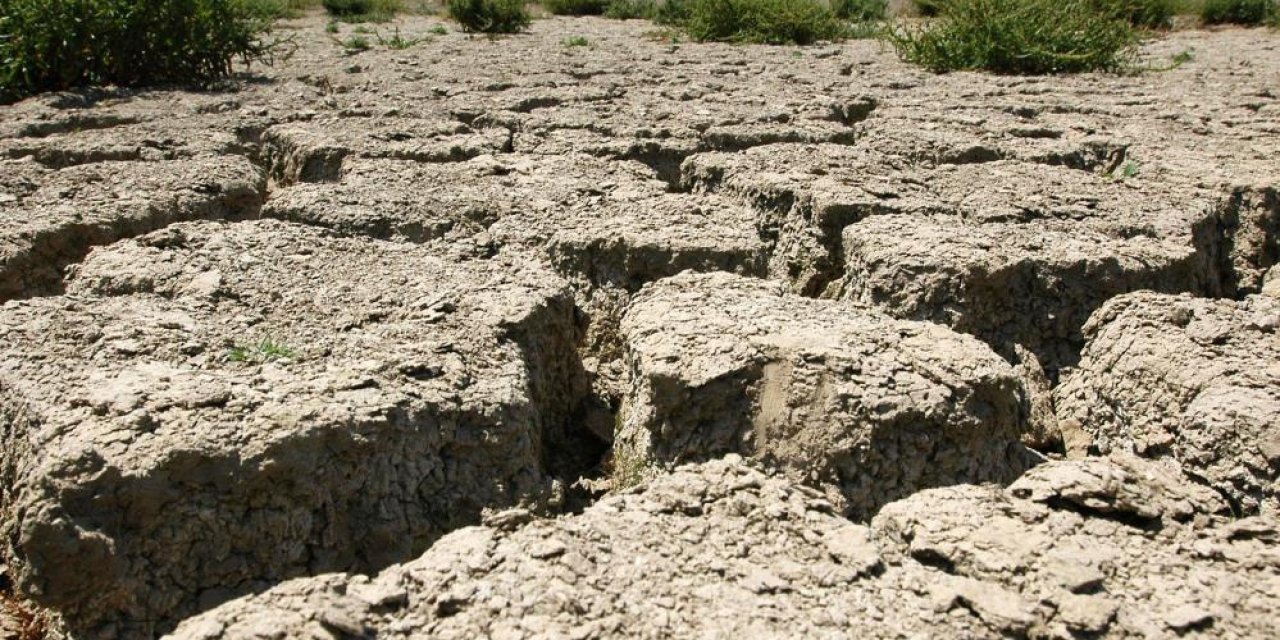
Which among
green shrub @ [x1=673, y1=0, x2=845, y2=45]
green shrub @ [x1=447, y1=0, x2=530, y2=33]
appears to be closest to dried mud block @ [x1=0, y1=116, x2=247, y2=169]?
green shrub @ [x1=673, y1=0, x2=845, y2=45]

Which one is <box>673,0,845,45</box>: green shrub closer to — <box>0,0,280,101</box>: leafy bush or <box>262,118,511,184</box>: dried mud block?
<box>0,0,280,101</box>: leafy bush

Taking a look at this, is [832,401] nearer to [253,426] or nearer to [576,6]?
A: [253,426]

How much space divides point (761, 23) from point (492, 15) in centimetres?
203

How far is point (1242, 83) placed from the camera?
4.53m

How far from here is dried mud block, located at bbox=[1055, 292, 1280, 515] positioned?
4.98 ft

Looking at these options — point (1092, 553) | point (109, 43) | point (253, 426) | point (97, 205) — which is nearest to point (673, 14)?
point (109, 43)

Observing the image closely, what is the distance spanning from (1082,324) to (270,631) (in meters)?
1.57

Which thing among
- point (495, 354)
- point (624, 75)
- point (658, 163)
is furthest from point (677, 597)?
point (624, 75)

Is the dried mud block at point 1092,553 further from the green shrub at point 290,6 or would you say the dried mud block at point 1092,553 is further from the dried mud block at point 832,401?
the green shrub at point 290,6

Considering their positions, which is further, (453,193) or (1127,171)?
(1127,171)

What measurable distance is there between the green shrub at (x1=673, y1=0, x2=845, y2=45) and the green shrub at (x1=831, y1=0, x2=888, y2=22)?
1.63 metres

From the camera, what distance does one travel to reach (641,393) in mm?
1696

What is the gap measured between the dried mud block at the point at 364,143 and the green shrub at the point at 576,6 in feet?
21.6

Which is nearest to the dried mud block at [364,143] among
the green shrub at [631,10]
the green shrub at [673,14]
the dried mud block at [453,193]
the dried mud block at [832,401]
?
the dried mud block at [453,193]
